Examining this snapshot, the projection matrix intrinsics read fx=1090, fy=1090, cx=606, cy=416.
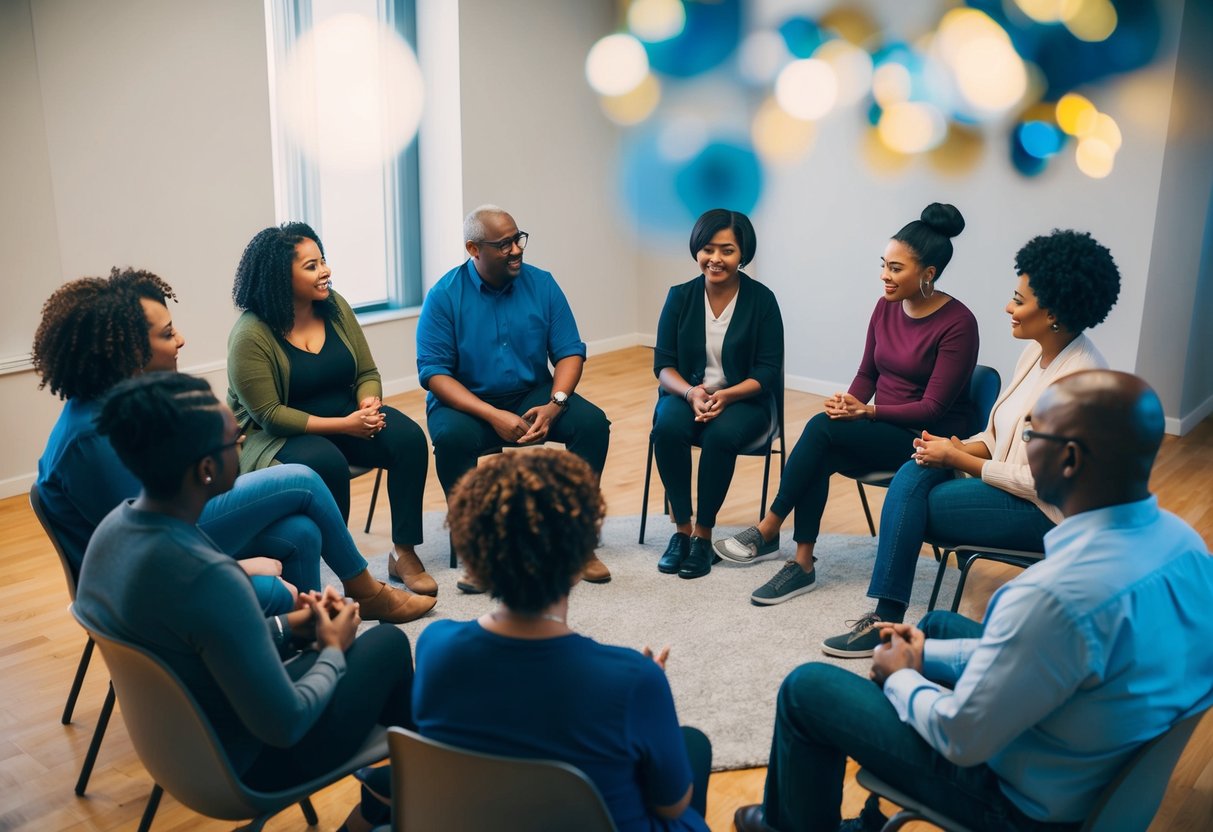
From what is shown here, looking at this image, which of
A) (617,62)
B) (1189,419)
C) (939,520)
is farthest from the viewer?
(617,62)

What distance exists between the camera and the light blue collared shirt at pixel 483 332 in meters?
3.78

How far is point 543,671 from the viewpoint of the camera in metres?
1.52

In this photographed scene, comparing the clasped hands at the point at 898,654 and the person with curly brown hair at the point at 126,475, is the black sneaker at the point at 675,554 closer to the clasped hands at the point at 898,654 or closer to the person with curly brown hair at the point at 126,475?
the person with curly brown hair at the point at 126,475

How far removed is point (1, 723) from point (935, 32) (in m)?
4.78

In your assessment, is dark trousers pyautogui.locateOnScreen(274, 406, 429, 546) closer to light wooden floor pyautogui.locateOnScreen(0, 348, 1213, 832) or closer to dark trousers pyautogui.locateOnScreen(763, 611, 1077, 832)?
light wooden floor pyautogui.locateOnScreen(0, 348, 1213, 832)

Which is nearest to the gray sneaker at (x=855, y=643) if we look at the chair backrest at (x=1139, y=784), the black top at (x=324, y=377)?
the chair backrest at (x=1139, y=784)

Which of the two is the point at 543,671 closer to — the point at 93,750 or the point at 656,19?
the point at 93,750

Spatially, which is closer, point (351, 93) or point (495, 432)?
point (495, 432)

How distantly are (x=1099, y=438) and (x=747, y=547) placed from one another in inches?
86.1

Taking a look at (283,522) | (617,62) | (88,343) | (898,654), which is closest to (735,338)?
(283,522)

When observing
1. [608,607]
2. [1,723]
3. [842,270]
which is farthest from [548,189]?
[1,723]

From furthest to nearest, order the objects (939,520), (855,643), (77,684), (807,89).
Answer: (807,89)
(855,643)
(939,520)
(77,684)

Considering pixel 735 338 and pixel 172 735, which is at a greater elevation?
pixel 735 338

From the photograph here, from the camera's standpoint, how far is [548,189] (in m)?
6.48
